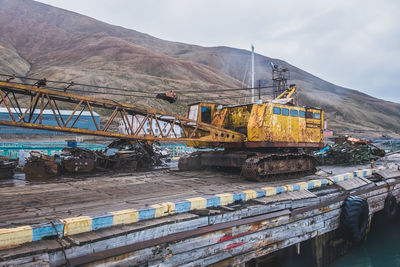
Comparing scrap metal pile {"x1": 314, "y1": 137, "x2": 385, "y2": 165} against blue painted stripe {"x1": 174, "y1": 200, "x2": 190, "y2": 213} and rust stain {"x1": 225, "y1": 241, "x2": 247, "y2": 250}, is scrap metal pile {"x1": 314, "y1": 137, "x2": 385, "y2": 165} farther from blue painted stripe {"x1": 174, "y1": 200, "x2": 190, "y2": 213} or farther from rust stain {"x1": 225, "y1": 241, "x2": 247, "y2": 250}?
blue painted stripe {"x1": 174, "y1": 200, "x2": 190, "y2": 213}

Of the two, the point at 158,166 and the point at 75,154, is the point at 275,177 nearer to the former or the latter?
the point at 158,166

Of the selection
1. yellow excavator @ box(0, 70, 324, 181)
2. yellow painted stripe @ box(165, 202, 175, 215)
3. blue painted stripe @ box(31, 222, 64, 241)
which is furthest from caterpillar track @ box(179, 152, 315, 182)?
blue painted stripe @ box(31, 222, 64, 241)

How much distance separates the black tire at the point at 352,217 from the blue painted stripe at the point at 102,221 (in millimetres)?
8272

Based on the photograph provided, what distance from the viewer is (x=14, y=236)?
185 inches

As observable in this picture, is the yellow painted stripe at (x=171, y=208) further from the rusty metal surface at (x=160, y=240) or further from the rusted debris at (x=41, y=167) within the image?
the rusted debris at (x=41, y=167)

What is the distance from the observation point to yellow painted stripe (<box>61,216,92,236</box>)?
523 cm

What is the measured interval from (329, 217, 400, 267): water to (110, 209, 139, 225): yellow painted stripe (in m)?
8.29

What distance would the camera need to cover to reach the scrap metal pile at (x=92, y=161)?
11.4 metres

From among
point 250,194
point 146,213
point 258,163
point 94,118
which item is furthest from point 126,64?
point 146,213

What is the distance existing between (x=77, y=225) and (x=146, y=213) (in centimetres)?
135

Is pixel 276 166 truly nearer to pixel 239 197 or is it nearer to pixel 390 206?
pixel 239 197

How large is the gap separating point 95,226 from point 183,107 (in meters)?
70.5

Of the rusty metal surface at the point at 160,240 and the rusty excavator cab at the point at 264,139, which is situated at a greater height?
the rusty excavator cab at the point at 264,139

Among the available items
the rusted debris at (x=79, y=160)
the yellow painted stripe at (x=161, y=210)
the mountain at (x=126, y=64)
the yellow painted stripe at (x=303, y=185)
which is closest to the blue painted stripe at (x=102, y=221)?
the yellow painted stripe at (x=161, y=210)
